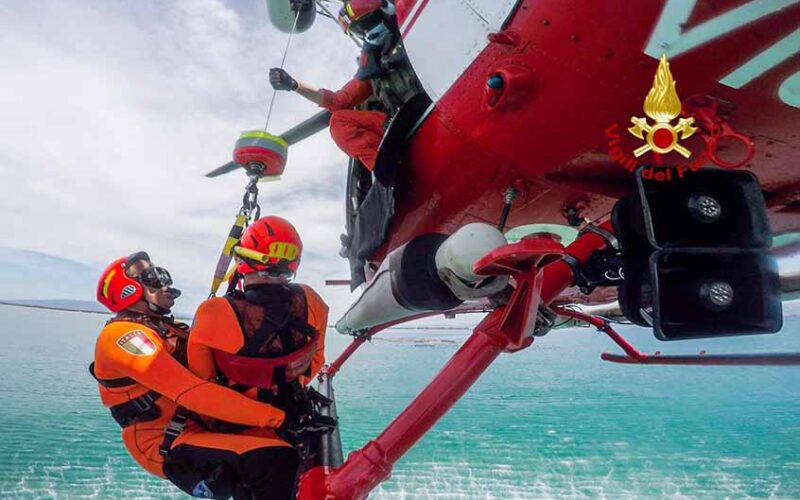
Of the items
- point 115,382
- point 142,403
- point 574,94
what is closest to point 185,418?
point 142,403

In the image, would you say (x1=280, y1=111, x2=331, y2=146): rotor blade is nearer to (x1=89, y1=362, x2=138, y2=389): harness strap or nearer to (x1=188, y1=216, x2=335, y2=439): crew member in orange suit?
(x1=188, y1=216, x2=335, y2=439): crew member in orange suit

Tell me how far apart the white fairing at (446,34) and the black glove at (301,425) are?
2119 mm

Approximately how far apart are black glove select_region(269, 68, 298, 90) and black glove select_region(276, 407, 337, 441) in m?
2.37

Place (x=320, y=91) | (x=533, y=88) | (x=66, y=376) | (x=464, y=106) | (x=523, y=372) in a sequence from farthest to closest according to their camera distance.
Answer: (x=523, y=372) < (x=66, y=376) < (x=320, y=91) < (x=464, y=106) < (x=533, y=88)

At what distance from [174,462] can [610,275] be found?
2.78 meters

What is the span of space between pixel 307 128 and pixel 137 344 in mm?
3132

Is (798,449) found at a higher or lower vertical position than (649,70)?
higher

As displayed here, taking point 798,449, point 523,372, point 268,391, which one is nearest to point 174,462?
point 268,391

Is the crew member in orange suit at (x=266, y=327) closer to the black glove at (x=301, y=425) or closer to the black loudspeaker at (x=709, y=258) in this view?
the black glove at (x=301, y=425)

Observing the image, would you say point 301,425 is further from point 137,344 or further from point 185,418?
point 137,344

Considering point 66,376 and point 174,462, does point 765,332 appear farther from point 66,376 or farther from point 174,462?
point 66,376

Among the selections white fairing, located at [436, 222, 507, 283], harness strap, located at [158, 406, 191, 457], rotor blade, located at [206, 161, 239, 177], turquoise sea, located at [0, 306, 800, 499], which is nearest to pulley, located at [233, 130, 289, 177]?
harness strap, located at [158, 406, 191, 457]

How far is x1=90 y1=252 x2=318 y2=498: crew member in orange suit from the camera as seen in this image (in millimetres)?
2598

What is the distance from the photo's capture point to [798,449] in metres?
10.4
